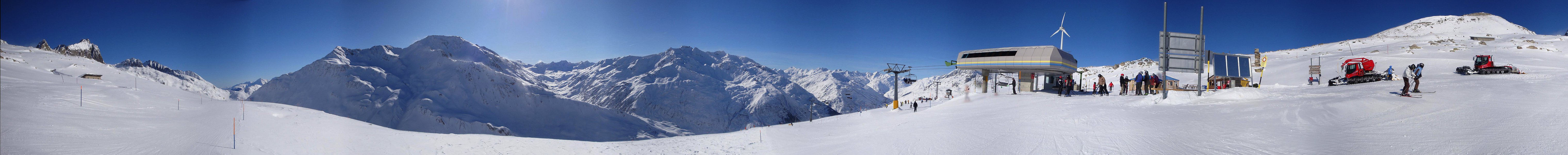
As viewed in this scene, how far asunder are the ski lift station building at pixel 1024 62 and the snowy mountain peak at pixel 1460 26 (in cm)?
10896

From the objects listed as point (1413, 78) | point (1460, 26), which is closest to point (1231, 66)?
point (1413, 78)

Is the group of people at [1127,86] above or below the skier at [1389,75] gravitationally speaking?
below

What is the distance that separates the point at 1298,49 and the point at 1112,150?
84632 millimetres

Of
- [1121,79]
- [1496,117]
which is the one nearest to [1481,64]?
[1121,79]

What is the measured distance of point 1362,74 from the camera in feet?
70.6

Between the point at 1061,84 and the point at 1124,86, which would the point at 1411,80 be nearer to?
the point at 1124,86

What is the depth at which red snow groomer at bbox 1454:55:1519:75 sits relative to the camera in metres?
22.2

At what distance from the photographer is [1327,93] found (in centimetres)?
1483

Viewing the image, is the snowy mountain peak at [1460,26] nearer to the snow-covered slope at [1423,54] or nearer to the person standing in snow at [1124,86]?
the snow-covered slope at [1423,54]

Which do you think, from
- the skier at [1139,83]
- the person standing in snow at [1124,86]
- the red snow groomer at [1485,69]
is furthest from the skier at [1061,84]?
the red snow groomer at [1485,69]

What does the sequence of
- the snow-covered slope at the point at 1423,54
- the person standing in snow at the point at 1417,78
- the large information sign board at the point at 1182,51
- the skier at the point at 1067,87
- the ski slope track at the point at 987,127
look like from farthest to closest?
the snow-covered slope at the point at 1423,54, the skier at the point at 1067,87, the large information sign board at the point at 1182,51, the person standing in snow at the point at 1417,78, the ski slope track at the point at 987,127

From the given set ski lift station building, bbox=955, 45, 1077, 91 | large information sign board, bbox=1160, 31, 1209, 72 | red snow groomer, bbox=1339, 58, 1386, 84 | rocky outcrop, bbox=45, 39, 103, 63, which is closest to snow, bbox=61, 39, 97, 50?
rocky outcrop, bbox=45, 39, 103, 63

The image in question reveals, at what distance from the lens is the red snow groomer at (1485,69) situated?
72.8 ft

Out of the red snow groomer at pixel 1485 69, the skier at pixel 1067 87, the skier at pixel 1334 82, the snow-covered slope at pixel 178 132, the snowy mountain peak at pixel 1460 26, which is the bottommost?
the snow-covered slope at pixel 178 132
